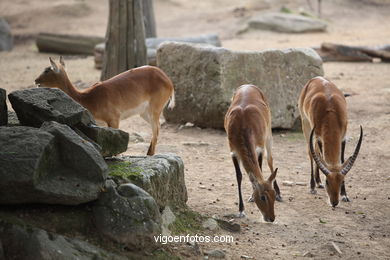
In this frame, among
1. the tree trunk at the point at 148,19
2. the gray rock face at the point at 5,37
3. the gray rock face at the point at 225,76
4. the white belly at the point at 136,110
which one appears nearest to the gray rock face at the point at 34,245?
the white belly at the point at 136,110

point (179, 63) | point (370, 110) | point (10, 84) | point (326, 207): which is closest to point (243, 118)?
point (326, 207)

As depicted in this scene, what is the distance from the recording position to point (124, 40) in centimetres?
1211

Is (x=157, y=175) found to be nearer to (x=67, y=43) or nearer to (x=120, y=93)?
(x=120, y=93)

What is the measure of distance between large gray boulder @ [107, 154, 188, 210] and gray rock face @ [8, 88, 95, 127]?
0.52m

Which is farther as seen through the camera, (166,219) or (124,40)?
(124,40)

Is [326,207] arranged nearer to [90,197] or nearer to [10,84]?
[90,197]

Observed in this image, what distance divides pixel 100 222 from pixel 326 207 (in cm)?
304

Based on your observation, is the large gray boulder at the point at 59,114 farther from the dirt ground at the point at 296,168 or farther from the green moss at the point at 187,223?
the dirt ground at the point at 296,168

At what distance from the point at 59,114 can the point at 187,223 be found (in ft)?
4.96

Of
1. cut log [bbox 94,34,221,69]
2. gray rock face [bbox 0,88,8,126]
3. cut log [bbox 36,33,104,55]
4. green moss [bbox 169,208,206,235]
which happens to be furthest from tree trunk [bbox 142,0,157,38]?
gray rock face [bbox 0,88,8,126]

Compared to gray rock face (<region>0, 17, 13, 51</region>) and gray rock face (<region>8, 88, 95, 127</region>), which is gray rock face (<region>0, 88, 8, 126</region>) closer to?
gray rock face (<region>8, 88, 95, 127</region>)

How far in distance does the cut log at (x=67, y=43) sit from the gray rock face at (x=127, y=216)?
13.2 meters

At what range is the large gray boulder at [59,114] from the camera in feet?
18.0

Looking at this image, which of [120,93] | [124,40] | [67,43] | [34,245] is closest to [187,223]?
[34,245]
